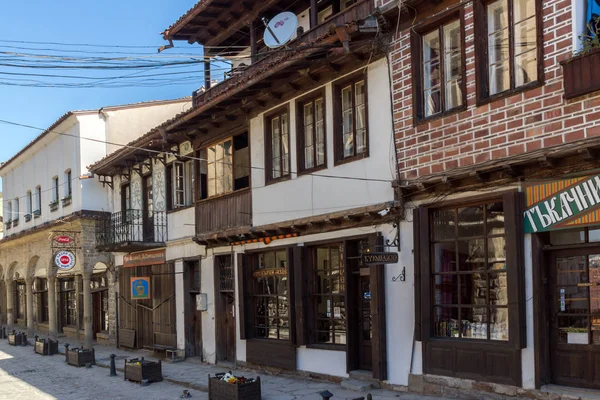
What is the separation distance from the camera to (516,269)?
9055 mm

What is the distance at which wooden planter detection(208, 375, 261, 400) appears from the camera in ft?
35.9

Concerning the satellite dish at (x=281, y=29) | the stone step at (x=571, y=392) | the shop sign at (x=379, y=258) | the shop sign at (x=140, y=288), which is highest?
the satellite dish at (x=281, y=29)

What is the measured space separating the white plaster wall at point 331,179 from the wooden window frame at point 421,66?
678mm

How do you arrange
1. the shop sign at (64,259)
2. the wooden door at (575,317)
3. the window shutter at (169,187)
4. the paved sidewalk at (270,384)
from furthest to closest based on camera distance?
the shop sign at (64,259), the window shutter at (169,187), the paved sidewalk at (270,384), the wooden door at (575,317)

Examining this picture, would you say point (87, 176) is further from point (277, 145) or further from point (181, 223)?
point (277, 145)

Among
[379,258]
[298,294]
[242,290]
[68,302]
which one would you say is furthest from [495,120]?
[68,302]

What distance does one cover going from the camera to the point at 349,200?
39.7 ft

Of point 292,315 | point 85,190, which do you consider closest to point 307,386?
point 292,315

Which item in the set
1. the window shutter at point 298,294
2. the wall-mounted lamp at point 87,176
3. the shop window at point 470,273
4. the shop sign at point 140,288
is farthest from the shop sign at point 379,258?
the wall-mounted lamp at point 87,176

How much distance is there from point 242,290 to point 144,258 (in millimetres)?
6423

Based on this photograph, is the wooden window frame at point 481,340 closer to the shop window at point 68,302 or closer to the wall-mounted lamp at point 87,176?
the wall-mounted lamp at point 87,176

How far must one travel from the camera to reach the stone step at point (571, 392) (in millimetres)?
8225

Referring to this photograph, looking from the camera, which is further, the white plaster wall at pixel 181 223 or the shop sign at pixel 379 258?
the white plaster wall at pixel 181 223

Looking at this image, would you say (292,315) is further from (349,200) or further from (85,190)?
(85,190)
